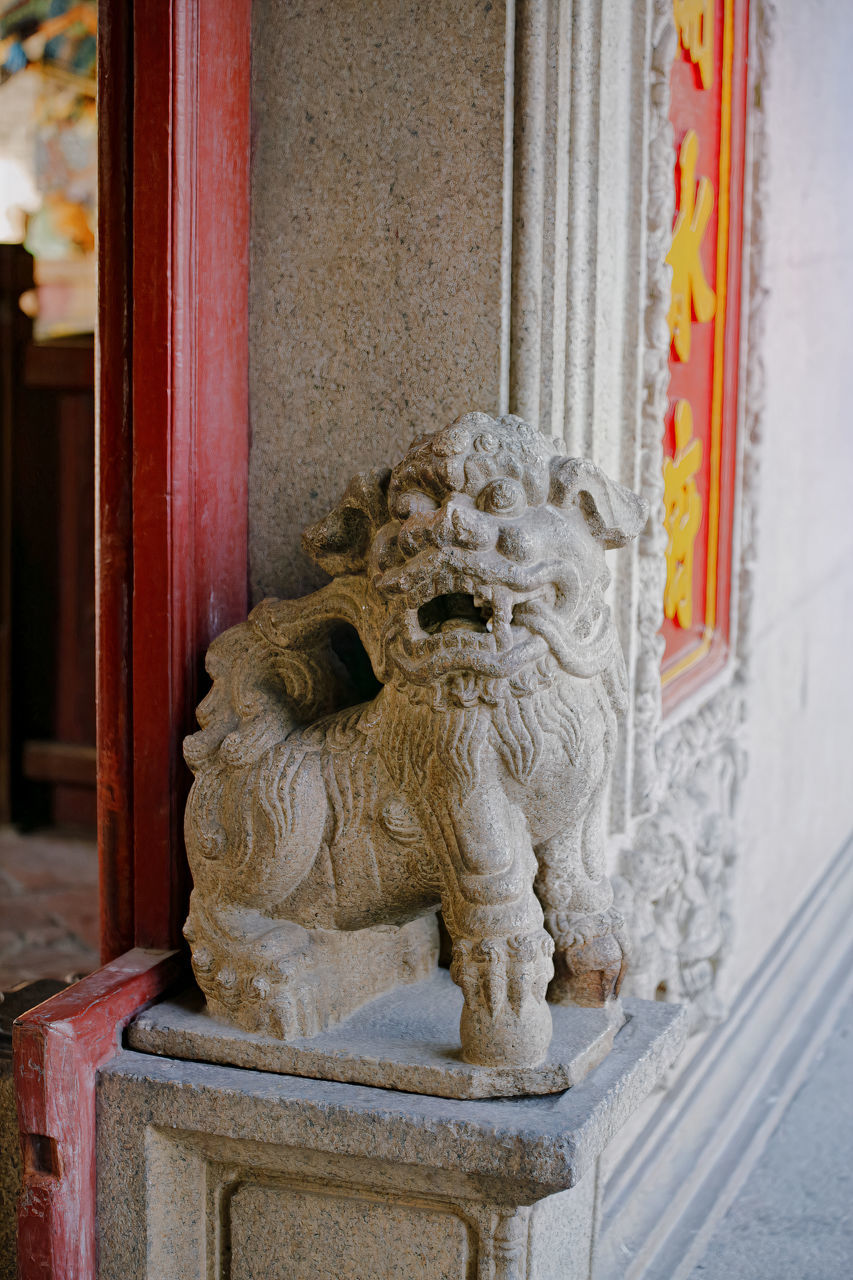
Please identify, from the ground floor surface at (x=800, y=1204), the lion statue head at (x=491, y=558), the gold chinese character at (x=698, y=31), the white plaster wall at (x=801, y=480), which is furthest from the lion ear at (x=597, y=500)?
the white plaster wall at (x=801, y=480)

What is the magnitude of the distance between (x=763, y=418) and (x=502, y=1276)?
2053 millimetres

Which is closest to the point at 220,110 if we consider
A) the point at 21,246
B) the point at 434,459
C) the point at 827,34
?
the point at 434,459

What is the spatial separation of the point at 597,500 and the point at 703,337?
1.27m

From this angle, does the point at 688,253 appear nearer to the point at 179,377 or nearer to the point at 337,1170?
the point at 179,377

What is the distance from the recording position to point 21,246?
475cm

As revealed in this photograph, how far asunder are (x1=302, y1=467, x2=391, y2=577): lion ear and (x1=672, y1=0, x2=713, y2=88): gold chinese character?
1.17m

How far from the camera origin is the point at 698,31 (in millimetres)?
2609

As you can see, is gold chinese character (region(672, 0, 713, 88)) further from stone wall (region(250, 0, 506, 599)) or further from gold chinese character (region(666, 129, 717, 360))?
stone wall (region(250, 0, 506, 599))

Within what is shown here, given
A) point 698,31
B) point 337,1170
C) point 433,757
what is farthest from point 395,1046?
point 698,31

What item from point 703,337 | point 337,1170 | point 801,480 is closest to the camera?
point 337,1170

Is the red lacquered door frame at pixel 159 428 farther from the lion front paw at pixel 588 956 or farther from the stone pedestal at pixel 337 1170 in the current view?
the lion front paw at pixel 588 956

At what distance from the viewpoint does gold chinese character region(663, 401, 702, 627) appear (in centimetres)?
266

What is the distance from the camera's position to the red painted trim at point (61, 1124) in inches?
70.0

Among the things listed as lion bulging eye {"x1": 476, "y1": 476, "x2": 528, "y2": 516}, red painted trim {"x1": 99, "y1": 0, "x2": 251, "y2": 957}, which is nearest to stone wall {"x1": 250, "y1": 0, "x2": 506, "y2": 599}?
red painted trim {"x1": 99, "y1": 0, "x2": 251, "y2": 957}
